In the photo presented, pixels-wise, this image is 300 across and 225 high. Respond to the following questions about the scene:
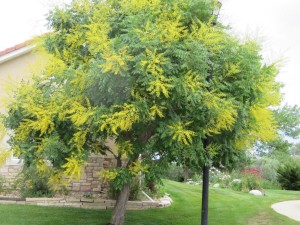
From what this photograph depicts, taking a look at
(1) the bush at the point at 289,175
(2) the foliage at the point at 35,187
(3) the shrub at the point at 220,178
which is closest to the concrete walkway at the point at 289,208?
(3) the shrub at the point at 220,178

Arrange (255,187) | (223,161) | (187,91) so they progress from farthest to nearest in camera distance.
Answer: (255,187)
(223,161)
(187,91)

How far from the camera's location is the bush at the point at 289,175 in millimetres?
21000

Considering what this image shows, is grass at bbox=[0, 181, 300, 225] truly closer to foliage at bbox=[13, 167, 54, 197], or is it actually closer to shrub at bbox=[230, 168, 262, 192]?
foliage at bbox=[13, 167, 54, 197]

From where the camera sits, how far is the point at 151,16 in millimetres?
6734

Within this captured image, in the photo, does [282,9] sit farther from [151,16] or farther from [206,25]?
[151,16]

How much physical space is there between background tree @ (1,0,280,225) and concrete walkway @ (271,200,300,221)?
4394 millimetres

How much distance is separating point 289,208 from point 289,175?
9.03 metres

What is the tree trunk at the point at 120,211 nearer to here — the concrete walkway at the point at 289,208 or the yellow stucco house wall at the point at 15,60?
the concrete walkway at the point at 289,208

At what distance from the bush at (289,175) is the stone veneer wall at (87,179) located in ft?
40.2

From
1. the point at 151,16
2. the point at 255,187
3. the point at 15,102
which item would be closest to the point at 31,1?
the point at 15,102

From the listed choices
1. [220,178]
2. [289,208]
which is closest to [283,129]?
[289,208]

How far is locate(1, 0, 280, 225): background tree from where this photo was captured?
21.3 feet

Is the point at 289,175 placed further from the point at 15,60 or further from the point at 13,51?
the point at 13,51

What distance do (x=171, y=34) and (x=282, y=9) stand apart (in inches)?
296
